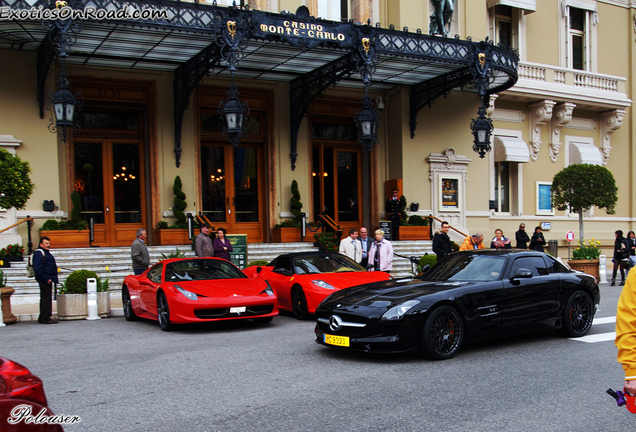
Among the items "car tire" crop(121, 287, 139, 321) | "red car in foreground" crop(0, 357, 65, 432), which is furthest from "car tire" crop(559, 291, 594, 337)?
"car tire" crop(121, 287, 139, 321)

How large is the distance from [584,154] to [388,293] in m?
21.1

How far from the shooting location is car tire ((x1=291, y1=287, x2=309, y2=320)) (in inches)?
451

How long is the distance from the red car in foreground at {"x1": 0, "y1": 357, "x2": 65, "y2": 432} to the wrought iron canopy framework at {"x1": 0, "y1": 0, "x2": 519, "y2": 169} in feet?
44.2

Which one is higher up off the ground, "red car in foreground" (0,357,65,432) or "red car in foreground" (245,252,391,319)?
"red car in foreground" (0,357,65,432)

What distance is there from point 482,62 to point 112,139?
12.2 metres

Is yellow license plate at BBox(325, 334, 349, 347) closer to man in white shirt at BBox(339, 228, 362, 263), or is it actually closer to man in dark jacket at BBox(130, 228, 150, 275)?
man in white shirt at BBox(339, 228, 362, 263)

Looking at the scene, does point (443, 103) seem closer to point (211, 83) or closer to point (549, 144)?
point (549, 144)

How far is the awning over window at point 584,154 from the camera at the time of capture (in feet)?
83.9

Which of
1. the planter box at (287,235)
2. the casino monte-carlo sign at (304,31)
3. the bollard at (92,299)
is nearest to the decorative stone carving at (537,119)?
the casino monte-carlo sign at (304,31)

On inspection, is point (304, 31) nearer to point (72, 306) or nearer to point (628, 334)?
point (72, 306)

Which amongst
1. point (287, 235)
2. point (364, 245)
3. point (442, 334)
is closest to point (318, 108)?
point (287, 235)

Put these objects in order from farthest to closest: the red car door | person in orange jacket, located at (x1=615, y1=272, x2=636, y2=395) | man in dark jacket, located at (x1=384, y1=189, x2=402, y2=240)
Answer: man in dark jacket, located at (x1=384, y1=189, x2=402, y2=240)
the red car door
person in orange jacket, located at (x1=615, y1=272, x2=636, y2=395)

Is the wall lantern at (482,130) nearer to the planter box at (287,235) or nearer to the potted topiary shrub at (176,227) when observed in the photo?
the planter box at (287,235)

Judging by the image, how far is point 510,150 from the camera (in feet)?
77.7
